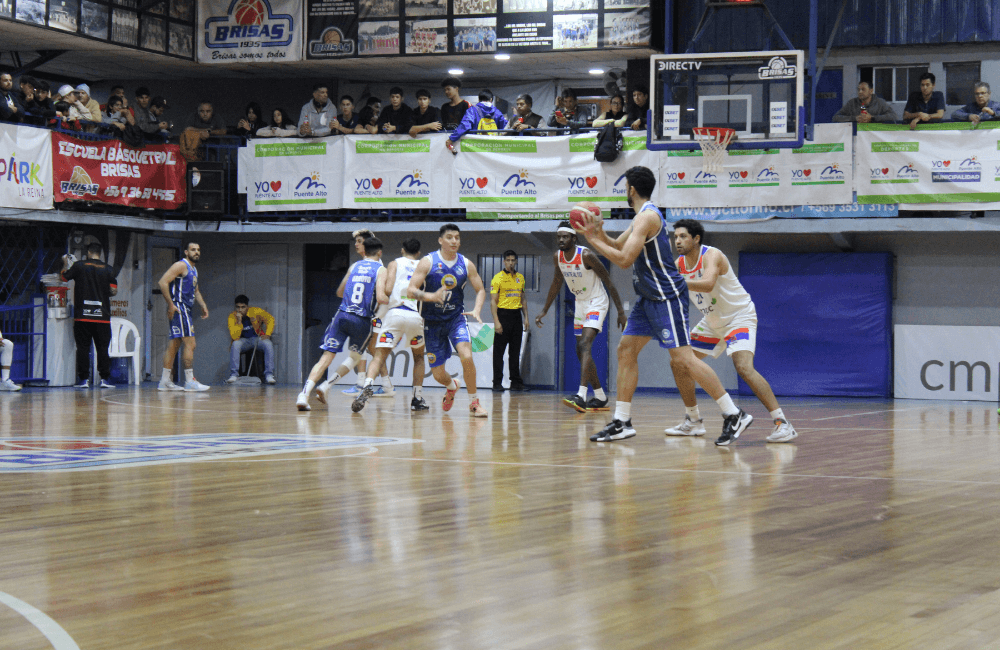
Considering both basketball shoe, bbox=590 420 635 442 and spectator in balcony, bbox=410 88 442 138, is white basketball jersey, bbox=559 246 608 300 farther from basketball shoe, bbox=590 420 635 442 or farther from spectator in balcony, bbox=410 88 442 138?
spectator in balcony, bbox=410 88 442 138

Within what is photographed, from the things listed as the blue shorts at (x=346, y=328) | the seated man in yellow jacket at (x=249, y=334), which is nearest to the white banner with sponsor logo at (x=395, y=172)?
the seated man in yellow jacket at (x=249, y=334)

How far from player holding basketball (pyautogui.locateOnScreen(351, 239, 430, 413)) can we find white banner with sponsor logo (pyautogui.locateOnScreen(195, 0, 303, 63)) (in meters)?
9.25

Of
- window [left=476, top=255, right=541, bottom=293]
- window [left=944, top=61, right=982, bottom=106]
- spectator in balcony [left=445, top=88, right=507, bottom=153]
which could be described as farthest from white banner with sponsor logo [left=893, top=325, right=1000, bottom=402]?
spectator in balcony [left=445, top=88, right=507, bottom=153]

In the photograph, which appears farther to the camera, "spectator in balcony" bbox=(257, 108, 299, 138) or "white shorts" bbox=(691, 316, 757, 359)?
"spectator in balcony" bbox=(257, 108, 299, 138)

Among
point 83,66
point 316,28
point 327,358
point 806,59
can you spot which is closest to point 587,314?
point 327,358

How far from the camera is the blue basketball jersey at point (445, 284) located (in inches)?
484

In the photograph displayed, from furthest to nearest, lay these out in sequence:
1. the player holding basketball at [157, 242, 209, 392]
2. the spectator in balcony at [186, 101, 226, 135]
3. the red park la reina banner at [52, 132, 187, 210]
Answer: the spectator in balcony at [186, 101, 226, 135] < the red park la reina banner at [52, 132, 187, 210] < the player holding basketball at [157, 242, 209, 392]

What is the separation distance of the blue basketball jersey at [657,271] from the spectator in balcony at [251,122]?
13722 millimetres

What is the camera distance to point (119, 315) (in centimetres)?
2223

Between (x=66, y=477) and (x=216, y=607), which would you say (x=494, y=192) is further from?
(x=216, y=607)

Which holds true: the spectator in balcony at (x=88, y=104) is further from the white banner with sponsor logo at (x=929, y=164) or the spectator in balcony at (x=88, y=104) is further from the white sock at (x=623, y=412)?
the white sock at (x=623, y=412)

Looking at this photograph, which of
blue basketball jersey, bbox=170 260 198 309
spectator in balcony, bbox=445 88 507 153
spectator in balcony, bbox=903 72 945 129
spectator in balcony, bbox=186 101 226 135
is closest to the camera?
spectator in balcony, bbox=903 72 945 129

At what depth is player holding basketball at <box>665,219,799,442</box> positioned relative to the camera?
965 cm

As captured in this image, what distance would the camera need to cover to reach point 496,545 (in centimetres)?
465
